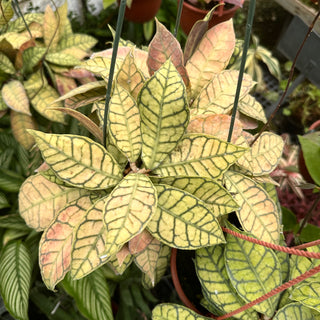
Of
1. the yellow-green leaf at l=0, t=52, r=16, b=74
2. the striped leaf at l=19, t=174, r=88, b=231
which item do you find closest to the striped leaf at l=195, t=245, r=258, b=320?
the striped leaf at l=19, t=174, r=88, b=231

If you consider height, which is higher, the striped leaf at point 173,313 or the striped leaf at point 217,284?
the striped leaf at point 217,284

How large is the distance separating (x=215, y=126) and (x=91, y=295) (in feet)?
1.87

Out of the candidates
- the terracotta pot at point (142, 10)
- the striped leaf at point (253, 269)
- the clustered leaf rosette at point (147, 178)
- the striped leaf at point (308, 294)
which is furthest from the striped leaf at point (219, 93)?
the terracotta pot at point (142, 10)

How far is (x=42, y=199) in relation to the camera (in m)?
0.62

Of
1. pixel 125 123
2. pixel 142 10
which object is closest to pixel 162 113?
pixel 125 123

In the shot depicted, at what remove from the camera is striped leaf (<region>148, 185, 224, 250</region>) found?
0.54 meters

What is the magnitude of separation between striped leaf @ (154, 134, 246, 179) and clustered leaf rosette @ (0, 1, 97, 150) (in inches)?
22.9

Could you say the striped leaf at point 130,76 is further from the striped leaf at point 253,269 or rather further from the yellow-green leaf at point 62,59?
the yellow-green leaf at point 62,59

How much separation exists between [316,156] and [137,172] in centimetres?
70

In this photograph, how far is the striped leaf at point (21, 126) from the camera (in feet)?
3.55

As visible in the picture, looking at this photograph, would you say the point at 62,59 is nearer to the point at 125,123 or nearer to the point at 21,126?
the point at 21,126

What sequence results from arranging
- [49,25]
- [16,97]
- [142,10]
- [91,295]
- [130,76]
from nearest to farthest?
[130,76], [91,295], [16,97], [49,25], [142,10]

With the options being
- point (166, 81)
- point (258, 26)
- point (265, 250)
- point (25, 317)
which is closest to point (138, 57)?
point (166, 81)

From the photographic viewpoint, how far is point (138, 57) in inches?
27.0
